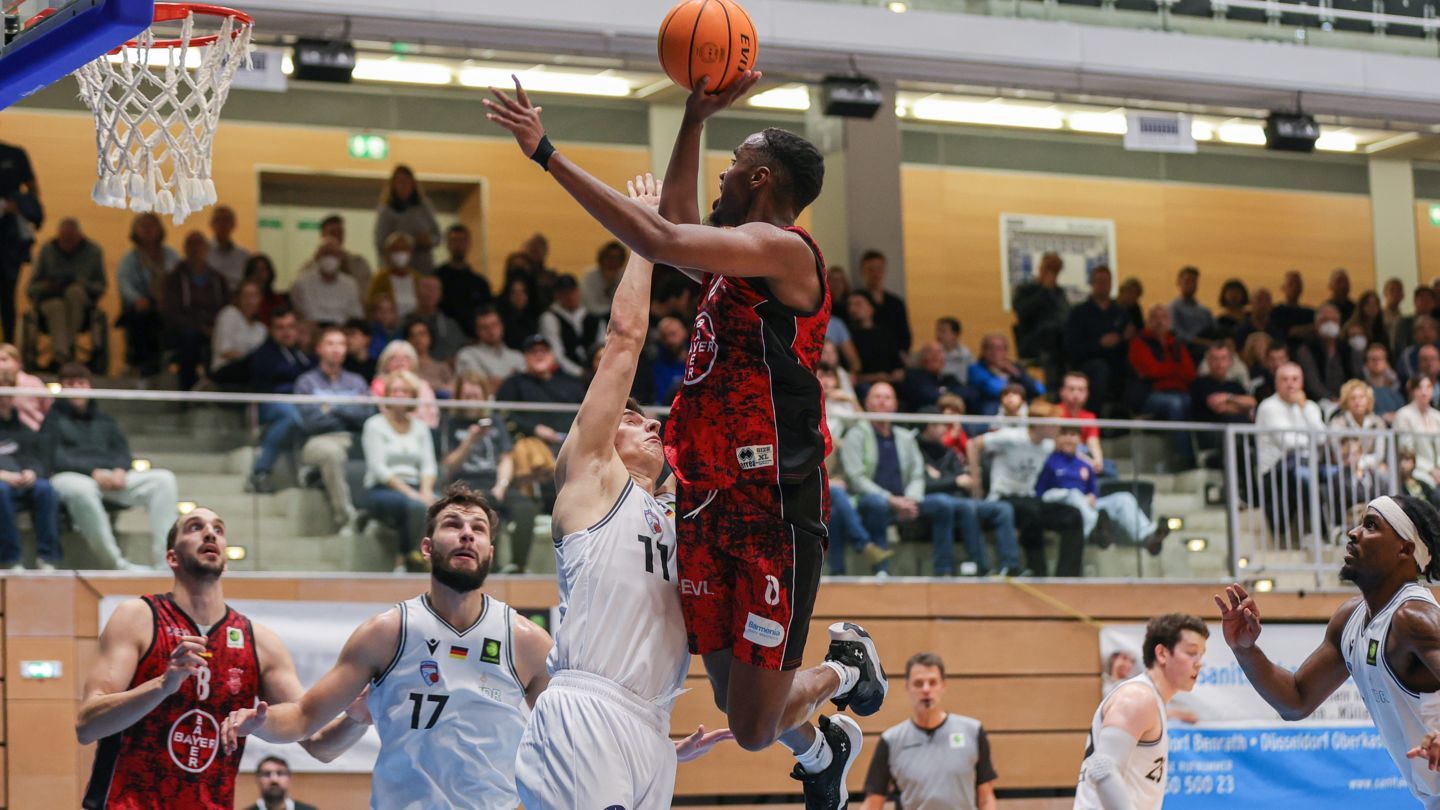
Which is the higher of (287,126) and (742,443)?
(287,126)

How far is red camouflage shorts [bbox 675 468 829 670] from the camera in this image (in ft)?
17.5

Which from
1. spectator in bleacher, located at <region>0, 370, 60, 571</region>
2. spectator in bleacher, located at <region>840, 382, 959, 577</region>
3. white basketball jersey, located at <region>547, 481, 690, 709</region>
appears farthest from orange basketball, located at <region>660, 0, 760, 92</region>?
spectator in bleacher, located at <region>840, 382, 959, 577</region>

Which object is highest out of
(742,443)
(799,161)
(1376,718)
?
(799,161)

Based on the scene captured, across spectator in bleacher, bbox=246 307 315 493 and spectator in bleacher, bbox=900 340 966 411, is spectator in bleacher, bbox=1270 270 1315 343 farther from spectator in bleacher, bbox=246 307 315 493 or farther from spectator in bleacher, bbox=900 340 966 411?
spectator in bleacher, bbox=246 307 315 493

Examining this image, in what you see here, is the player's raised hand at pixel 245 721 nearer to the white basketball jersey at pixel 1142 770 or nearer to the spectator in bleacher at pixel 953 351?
the white basketball jersey at pixel 1142 770

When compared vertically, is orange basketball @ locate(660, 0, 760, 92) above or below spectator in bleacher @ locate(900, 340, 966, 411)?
above

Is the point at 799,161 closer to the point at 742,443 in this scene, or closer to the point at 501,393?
the point at 742,443

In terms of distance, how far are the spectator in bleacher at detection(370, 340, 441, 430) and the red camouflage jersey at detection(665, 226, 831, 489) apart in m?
6.43

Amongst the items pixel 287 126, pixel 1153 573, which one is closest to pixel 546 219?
pixel 287 126

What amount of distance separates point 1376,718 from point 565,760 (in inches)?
130

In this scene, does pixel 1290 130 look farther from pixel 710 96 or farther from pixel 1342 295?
pixel 710 96

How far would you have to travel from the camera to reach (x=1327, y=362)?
53.4 feet

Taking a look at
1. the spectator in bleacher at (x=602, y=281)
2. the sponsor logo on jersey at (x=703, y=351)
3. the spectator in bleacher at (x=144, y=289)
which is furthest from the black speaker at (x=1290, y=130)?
the sponsor logo on jersey at (x=703, y=351)

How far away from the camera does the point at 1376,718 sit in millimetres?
6922
